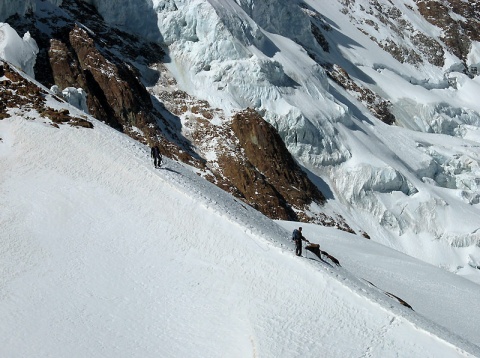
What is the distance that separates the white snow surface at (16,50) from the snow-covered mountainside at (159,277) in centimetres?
1463

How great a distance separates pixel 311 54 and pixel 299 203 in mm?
36693

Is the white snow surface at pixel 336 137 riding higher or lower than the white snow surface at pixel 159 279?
lower

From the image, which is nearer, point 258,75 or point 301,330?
point 301,330

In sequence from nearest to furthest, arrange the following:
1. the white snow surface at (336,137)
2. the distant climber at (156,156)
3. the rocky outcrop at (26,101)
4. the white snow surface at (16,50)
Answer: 1. the distant climber at (156,156)
2. the rocky outcrop at (26,101)
3. the white snow surface at (16,50)
4. the white snow surface at (336,137)

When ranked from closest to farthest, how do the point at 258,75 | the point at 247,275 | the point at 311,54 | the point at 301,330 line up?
the point at 301,330 → the point at 247,275 → the point at 258,75 → the point at 311,54

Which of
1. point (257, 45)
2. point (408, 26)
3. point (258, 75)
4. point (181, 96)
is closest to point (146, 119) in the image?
point (181, 96)

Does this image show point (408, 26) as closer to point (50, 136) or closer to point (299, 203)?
point (299, 203)

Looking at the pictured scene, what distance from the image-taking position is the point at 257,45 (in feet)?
247

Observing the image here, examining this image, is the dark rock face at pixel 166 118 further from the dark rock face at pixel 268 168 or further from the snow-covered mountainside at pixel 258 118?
the snow-covered mountainside at pixel 258 118

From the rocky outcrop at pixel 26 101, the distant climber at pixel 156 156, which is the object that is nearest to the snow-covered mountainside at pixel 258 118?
the rocky outcrop at pixel 26 101

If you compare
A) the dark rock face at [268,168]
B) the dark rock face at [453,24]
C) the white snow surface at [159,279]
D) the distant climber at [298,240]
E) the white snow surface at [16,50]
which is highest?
the distant climber at [298,240]

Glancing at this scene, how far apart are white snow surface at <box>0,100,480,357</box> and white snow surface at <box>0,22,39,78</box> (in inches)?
626

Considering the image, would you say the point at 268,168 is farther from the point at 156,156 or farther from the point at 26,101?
the point at 156,156

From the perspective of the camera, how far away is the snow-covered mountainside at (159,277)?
19.1m
